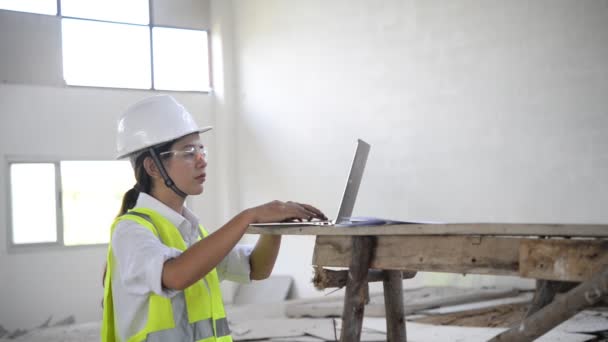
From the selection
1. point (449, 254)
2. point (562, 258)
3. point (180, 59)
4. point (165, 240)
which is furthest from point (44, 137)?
point (562, 258)

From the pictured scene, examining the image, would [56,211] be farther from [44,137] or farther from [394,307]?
[394,307]

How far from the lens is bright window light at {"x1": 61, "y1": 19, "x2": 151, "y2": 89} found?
9773 millimetres

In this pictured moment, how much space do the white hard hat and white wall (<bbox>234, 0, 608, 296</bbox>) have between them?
431 centimetres

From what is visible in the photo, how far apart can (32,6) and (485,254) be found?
895 centimetres

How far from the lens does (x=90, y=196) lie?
967cm

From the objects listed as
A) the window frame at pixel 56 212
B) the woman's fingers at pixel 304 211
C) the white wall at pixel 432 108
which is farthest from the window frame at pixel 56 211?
the woman's fingers at pixel 304 211

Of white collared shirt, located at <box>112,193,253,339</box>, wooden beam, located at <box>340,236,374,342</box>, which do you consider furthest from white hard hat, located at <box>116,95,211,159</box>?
wooden beam, located at <box>340,236,374,342</box>

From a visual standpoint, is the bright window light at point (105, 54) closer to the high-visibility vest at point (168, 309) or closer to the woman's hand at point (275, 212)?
the high-visibility vest at point (168, 309)

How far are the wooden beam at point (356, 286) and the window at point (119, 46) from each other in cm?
800

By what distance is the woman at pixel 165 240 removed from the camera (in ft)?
6.08

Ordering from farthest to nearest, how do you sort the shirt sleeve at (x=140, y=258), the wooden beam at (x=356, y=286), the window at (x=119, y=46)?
1. the window at (x=119, y=46)
2. the wooden beam at (x=356, y=286)
3. the shirt sleeve at (x=140, y=258)

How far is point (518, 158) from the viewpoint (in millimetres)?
6262

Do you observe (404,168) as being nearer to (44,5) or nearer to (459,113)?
(459,113)

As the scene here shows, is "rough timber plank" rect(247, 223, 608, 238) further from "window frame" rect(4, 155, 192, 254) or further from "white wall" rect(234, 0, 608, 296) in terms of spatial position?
"window frame" rect(4, 155, 192, 254)
